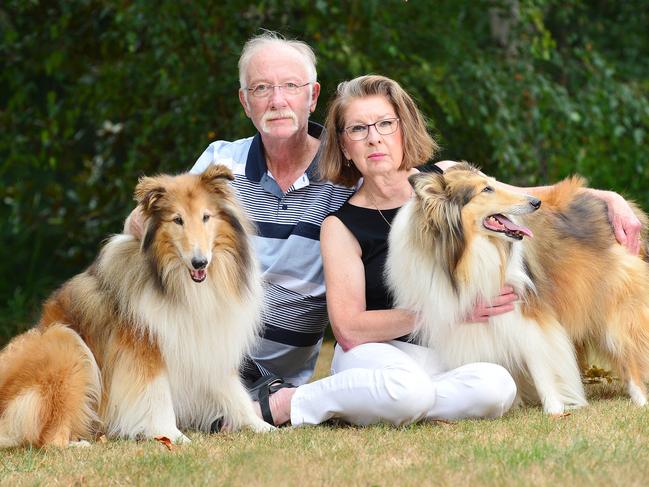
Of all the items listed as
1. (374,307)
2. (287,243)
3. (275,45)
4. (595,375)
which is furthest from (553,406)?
(275,45)

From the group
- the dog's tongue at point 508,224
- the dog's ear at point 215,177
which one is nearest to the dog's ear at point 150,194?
the dog's ear at point 215,177

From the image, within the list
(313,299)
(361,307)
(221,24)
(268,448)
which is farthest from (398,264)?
(221,24)

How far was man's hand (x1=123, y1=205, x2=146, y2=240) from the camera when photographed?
4.16m

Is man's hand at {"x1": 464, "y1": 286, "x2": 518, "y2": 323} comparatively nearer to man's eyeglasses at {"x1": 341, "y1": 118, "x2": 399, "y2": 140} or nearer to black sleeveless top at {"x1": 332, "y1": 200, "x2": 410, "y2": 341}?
black sleeveless top at {"x1": 332, "y1": 200, "x2": 410, "y2": 341}

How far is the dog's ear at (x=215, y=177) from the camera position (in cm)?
415

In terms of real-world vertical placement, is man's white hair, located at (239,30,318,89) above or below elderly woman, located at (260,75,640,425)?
above

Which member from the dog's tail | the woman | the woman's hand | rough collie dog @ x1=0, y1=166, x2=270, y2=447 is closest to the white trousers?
the woman

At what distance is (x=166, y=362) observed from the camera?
4184 mm

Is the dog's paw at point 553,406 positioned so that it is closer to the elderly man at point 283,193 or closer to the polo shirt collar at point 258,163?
the elderly man at point 283,193

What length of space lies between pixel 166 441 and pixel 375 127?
1.61 meters

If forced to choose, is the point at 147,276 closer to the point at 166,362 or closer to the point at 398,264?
the point at 166,362

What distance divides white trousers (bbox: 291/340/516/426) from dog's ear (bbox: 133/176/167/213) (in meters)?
1.01

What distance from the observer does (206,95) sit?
769 centimetres

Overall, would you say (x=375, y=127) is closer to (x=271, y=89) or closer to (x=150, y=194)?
(x=271, y=89)
